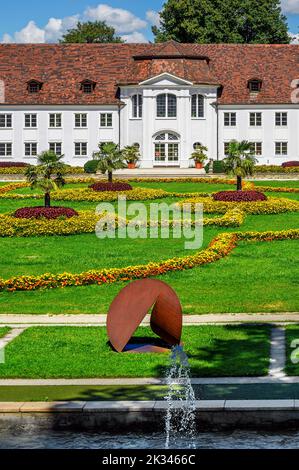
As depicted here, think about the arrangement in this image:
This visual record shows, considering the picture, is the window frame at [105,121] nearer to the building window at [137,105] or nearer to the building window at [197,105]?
the building window at [137,105]

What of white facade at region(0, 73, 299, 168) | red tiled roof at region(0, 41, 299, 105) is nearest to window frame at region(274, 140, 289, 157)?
white facade at region(0, 73, 299, 168)

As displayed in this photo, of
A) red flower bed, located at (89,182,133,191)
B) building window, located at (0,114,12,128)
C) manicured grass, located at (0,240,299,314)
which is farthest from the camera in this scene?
building window, located at (0,114,12,128)

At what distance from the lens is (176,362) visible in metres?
22.6

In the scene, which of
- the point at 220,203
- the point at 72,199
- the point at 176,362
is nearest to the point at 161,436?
the point at 176,362

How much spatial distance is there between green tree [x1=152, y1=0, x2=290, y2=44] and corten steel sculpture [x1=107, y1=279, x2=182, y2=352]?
242 ft

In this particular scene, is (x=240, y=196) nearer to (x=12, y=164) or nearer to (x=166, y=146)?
(x=12, y=164)

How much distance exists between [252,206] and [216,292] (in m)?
17.8

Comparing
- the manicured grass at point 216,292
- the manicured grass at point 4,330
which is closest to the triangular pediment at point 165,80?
the manicured grass at point 216,292

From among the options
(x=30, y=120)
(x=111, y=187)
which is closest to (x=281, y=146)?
(x=30, y=120)

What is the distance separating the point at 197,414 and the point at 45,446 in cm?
253

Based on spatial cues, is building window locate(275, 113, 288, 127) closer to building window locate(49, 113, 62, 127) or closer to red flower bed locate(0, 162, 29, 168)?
building window locate(49, 113, 62, 127)

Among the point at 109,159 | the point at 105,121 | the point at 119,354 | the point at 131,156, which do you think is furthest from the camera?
the point at 105,121

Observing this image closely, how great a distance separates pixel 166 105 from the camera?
7825 cm

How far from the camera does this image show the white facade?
78375mm
